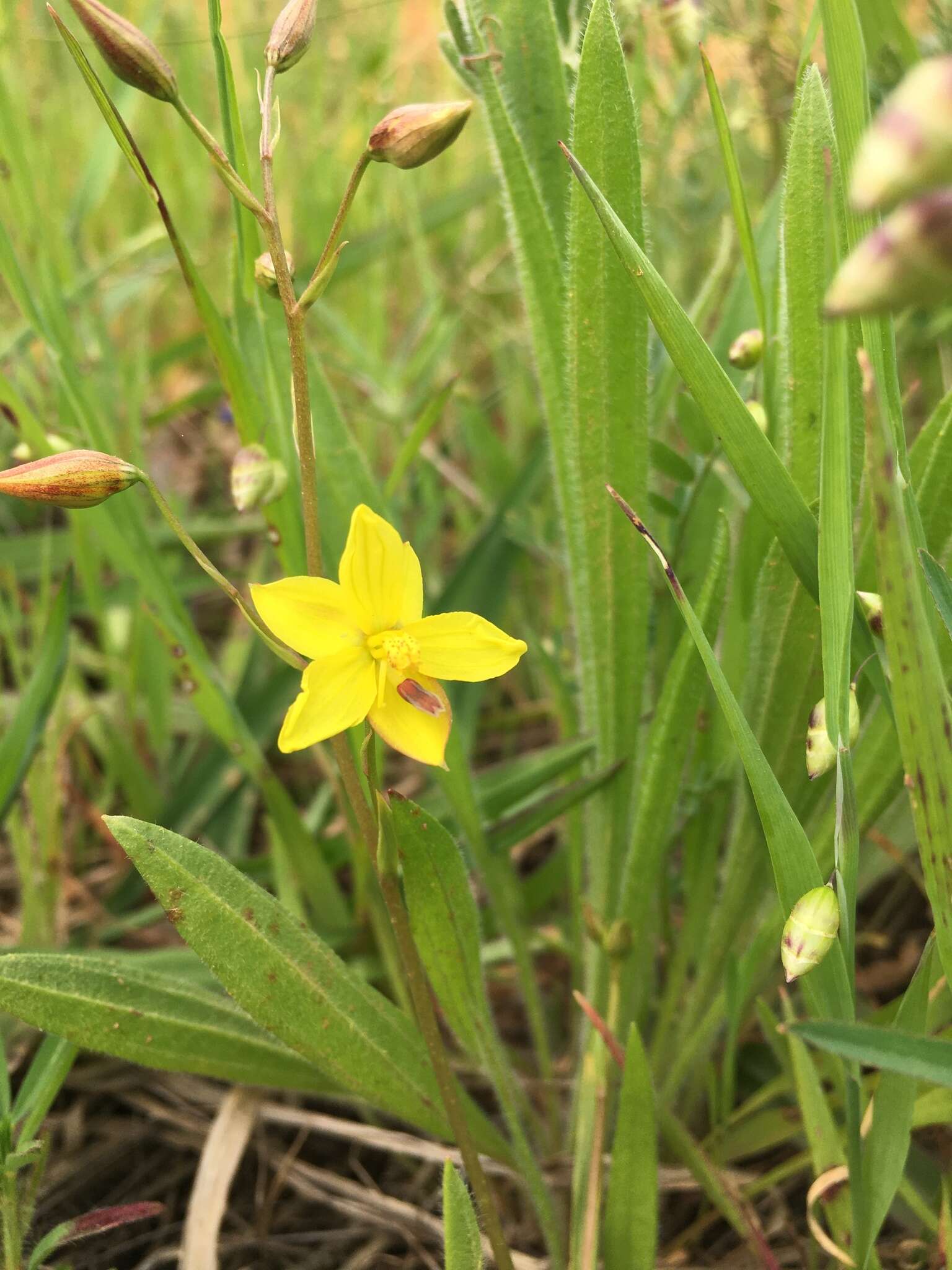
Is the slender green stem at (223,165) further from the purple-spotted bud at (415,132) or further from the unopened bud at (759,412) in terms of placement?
the unopened bud at (759,412)

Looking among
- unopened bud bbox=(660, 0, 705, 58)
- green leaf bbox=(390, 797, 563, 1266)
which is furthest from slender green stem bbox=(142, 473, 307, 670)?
unopened bud bbox=(660, 0, 705, 58)

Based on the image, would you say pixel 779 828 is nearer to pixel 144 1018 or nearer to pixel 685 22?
pixel 144 1018

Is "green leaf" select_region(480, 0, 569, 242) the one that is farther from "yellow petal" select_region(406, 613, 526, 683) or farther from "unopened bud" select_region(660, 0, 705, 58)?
"yellow petal" select_region(406, 613, 526, 683)

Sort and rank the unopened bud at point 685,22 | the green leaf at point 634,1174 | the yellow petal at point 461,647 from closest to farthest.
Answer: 1. the yellow petal at point 461,647
2. the green leaf at point 634,1174
3. the unopened bud at point 685,22

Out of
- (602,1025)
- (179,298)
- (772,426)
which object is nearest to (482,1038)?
(602,1025)

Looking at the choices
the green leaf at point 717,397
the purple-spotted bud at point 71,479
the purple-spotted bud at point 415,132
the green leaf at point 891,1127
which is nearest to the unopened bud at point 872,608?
the green leaf at point 717,397

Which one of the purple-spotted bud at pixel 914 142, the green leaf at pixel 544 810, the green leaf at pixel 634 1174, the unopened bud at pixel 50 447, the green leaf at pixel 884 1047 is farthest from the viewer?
the unopened bud at pixel 50 447
